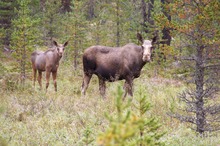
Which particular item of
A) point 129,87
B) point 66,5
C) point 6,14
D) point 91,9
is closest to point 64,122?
point 129,87

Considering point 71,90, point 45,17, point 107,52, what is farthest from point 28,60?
point 45,17

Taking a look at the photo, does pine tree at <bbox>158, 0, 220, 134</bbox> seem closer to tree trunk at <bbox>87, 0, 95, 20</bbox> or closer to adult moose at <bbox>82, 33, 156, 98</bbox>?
adult moose at <bbox>82, 33, 156, 98</bbox>

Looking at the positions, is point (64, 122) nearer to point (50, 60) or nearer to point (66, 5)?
point (50, 60)

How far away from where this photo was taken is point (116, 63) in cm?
1237

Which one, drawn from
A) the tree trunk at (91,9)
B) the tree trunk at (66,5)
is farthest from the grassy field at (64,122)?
the tree trunk at (91,9)

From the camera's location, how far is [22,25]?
16516mm

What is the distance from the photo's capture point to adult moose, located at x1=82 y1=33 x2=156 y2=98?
1180 cm

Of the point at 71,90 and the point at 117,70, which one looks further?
the point at 71,90

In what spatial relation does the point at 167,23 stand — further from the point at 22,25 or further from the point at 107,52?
the point at 22,25

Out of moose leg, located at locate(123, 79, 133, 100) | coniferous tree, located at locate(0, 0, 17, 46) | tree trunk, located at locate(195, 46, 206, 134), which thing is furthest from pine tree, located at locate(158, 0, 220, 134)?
coniferous tree, located at locate(0, 0, 17, 46)

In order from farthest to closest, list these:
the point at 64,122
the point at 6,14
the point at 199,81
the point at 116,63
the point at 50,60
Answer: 1. the point at 6,14
2. the point at 50,60
3. the point at 116,63
4. the point at 64,122
5. the point at 199,81

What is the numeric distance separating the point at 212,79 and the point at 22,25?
11.5 metres

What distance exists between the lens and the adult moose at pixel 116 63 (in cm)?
1180

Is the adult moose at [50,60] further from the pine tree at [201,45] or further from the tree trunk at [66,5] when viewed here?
the tree trunk at [66,5]
